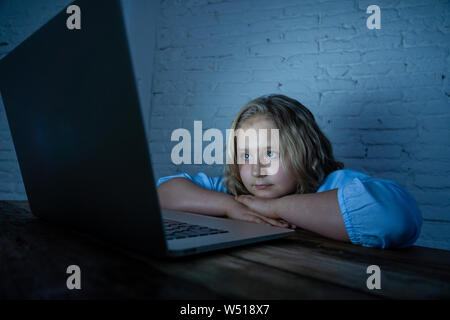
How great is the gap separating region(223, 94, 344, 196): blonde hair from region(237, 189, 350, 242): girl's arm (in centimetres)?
38

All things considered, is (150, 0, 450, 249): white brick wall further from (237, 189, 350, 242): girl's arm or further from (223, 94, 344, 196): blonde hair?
(237, 189, 350, 242): girl's arm

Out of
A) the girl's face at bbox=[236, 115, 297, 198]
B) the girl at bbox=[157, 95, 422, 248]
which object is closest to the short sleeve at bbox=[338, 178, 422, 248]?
the girl at bbox=[157, 95, 422, 248]

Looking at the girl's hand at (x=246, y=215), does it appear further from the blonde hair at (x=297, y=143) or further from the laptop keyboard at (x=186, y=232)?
the blonde hair at (x=297, y=143)

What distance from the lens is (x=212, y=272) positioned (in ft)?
1.10

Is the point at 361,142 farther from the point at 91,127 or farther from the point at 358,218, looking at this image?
the point at 91,127

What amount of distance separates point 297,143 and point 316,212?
0.50m

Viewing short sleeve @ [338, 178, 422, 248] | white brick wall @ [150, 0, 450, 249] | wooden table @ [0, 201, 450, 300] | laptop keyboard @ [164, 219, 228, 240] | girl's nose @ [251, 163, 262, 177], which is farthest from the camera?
white brick wall @ [150, 0, 450, 249]

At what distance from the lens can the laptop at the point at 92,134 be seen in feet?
0.99

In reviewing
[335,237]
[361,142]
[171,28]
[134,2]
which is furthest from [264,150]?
[134,2]

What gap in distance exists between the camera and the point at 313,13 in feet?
5.15

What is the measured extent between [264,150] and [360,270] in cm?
70

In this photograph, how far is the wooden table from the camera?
0.90 ft

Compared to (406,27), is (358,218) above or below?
below

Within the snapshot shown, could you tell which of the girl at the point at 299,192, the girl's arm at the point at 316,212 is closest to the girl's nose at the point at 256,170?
the girl at the point at 299,192
